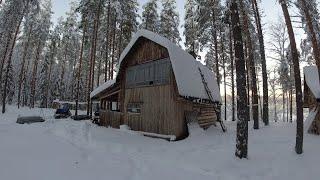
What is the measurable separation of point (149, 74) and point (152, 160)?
860 centimetres

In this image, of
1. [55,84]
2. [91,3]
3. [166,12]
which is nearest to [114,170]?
→ [91,3]

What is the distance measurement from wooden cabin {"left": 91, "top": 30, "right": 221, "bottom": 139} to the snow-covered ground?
6.96 ft

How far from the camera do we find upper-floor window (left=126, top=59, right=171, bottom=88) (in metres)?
19.2

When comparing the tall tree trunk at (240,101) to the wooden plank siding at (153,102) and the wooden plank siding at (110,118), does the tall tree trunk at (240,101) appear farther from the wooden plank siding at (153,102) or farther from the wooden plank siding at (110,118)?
the wooden plank siding at (110,118)

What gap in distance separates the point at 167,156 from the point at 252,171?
4108mm

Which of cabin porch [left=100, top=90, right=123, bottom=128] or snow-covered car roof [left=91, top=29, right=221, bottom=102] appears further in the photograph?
cabin porch [left=100, top=90, right=123, bottom=128]

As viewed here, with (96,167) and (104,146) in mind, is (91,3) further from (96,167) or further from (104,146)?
(96,167)

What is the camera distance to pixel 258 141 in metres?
16.5

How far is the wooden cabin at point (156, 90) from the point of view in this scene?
60.2ft

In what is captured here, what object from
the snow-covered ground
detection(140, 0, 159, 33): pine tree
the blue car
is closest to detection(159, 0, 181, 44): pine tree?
detection(140, 0, 159, 33): pine tree

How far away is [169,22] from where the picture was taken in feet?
133

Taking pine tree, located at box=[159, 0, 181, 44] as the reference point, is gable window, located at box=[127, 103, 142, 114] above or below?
below

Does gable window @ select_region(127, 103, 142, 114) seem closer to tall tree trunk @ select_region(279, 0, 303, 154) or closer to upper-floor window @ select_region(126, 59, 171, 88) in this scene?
upper-floor window @ select_region(126, 59, 171, 88)

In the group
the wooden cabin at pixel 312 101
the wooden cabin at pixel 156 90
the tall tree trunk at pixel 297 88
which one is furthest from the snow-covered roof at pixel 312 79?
the wooden cabin at pixel 156 90
